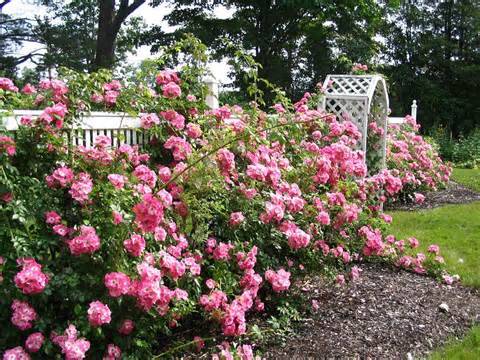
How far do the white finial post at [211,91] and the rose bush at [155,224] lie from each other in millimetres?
126

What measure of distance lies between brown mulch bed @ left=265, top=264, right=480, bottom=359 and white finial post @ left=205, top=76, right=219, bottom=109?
5.25ft

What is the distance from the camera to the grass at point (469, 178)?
10.6 meters

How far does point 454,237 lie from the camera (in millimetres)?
5910

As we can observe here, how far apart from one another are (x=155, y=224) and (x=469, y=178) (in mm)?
10947

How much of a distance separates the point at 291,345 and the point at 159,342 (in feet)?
2.46

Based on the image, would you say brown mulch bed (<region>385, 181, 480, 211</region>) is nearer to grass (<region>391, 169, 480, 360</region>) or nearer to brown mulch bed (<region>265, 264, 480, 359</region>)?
grass (<region>391, 169, 480, 360</region>)

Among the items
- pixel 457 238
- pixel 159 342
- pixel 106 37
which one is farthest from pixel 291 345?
pixel 106 37

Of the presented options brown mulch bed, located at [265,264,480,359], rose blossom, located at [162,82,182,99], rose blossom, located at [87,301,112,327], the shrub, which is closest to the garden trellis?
rose blossom, located at [162,82,182,99]

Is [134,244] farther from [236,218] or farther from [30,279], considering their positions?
[236,218]

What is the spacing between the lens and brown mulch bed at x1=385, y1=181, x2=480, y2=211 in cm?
784

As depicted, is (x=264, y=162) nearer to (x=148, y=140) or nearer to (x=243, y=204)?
(x=243, y=204)

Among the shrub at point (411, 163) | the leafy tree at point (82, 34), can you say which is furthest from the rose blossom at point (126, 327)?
the leafy tree at point (82, 34)

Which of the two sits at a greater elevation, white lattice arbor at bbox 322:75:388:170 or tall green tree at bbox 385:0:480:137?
tall green tree at bbox 385:0:480:137

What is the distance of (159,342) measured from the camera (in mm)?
2902
